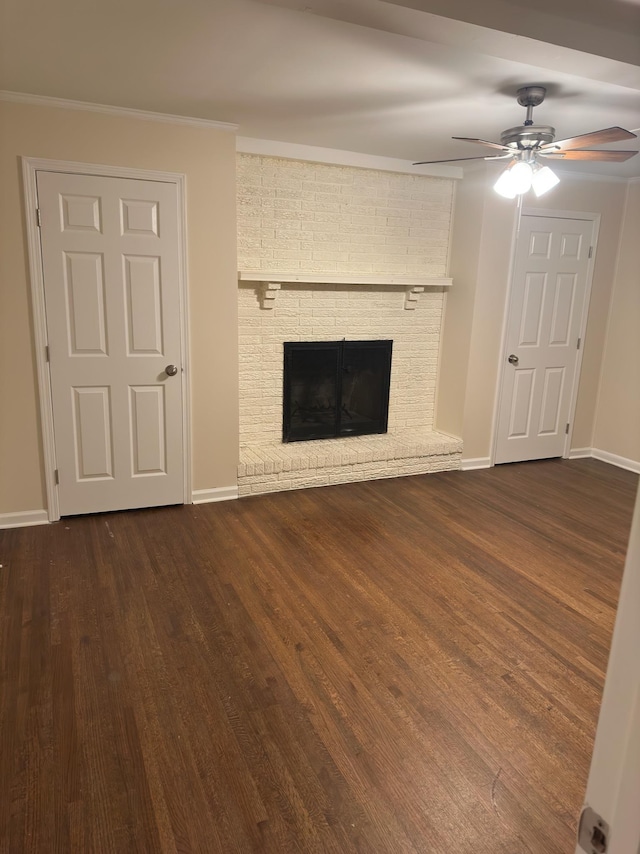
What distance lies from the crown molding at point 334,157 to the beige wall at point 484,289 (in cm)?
30

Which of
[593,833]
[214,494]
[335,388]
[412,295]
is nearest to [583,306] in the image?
[412,295]

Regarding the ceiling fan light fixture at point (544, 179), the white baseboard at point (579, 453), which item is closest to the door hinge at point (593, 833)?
the ceiling fan light fixture at point (544, 179)

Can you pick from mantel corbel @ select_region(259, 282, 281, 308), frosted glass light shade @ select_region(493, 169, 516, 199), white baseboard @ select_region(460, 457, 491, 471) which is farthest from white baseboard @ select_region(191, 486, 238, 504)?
frosted glass light shade @ select_region(493, 169, 516, 199)

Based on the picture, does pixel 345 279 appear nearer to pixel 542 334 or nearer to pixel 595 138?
pixel 542 334

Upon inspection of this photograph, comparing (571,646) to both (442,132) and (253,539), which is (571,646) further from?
(442,132)

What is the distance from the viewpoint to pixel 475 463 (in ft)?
16.9

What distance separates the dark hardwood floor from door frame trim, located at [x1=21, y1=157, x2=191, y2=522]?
1.77ft

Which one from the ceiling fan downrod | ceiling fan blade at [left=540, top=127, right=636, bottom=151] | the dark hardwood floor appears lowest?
the dark hardwood floor

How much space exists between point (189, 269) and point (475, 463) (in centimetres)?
295

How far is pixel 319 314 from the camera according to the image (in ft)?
15.5

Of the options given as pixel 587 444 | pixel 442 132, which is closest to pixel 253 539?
pixel 442 132

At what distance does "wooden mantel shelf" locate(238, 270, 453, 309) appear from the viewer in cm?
430

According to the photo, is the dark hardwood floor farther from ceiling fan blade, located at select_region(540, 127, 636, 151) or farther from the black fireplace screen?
ceiling fan blade, located at select_region(540, 127, 636, 151)

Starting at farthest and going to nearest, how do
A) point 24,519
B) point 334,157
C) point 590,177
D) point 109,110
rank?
point 590,177 → point 334,157 → point 24,519 → point 109,110
